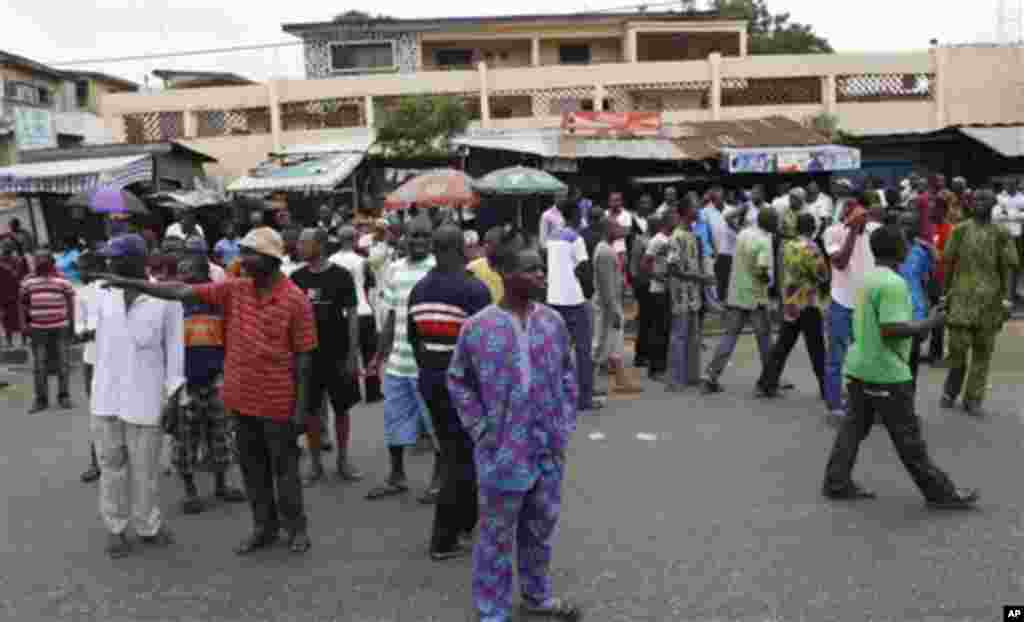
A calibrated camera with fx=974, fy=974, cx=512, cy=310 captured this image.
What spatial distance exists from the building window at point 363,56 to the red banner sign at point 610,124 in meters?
13.3

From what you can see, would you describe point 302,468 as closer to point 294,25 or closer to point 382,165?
point 382,165

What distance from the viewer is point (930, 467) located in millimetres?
5672

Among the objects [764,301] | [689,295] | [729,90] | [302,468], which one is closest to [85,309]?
[302,468]

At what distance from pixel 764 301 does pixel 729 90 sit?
2084 centimetres

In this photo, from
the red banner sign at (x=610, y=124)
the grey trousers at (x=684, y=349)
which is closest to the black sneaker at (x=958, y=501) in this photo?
the grey trousers at (x=684, y=349)

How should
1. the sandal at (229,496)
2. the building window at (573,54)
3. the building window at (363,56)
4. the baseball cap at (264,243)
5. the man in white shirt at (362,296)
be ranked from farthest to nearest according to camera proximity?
the building window at (573,54) < the building window at (363,56) < the man in white shirt at (362,296) < the sandal at (229,496) < the baseball cap at (264,243)

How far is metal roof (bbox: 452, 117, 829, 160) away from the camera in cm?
1934

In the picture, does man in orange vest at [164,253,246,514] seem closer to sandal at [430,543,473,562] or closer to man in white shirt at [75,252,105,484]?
man in white shirt at [75,252,105,484]

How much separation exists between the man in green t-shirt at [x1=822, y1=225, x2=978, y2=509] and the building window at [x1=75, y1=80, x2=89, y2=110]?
36.5 metres

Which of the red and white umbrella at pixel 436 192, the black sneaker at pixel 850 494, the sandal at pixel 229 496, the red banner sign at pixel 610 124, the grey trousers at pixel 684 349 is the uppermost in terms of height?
the red banner sign at pixel 610 124

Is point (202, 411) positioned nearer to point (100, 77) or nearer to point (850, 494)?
point (850, 494)

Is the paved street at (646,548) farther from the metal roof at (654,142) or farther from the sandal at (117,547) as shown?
the metal roof at (654,142)

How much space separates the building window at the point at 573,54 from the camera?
1330 inches

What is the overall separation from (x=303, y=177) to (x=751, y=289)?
539 inches
